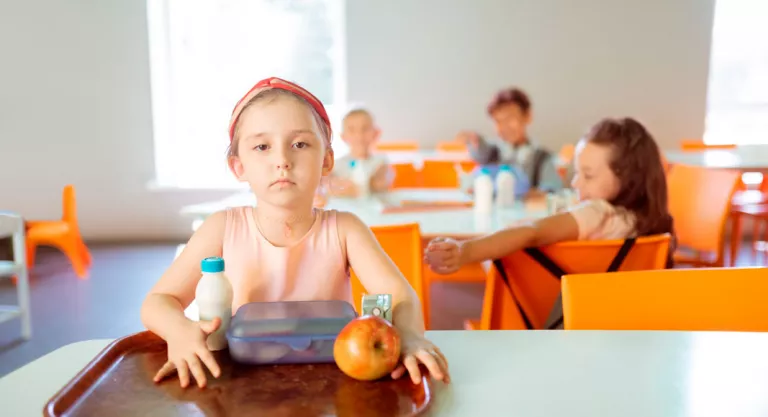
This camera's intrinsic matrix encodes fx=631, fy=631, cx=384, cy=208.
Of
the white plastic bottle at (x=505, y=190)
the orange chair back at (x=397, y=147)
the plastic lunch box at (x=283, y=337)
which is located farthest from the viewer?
the orange chair back at (x=397, y=147)

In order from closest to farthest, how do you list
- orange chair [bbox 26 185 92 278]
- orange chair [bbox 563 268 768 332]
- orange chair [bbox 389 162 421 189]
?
orange chair [bbox 563 268 768 332]
orange chair [bbox 389 162 421 189]
orange chair [bbox 26 185 92 278]

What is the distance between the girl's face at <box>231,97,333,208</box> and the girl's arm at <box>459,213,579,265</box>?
0.79 meters

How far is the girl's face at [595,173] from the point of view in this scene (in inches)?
75.8

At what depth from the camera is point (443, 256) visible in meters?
1.66

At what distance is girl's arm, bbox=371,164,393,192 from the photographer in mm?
3012

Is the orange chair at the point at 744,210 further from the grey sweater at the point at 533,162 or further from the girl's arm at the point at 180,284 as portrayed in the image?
the girl's arm at the point at 180,284

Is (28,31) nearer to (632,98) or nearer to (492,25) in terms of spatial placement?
(492,25)

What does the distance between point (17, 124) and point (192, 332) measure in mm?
5579

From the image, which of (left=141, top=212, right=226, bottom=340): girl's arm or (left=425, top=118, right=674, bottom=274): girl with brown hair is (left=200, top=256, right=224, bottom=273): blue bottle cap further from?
(left=425, top=118, right=674, bottom=274): girl with brown hair

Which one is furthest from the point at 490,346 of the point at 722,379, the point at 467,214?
the point at 467,214

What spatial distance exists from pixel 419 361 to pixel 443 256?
0.81 meters

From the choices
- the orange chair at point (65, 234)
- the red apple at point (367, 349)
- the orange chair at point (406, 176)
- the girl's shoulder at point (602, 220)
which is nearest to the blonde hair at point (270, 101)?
the red apple at point (367, 349)

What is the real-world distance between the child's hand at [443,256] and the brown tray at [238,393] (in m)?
0.80

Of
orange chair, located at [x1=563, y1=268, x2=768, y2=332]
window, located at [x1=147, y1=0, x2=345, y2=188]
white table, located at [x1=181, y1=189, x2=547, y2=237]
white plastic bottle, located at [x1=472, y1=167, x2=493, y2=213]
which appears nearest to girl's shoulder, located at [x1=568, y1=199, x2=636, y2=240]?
white table, located at [x1=181, y1=189, x2=547, y2=237]
